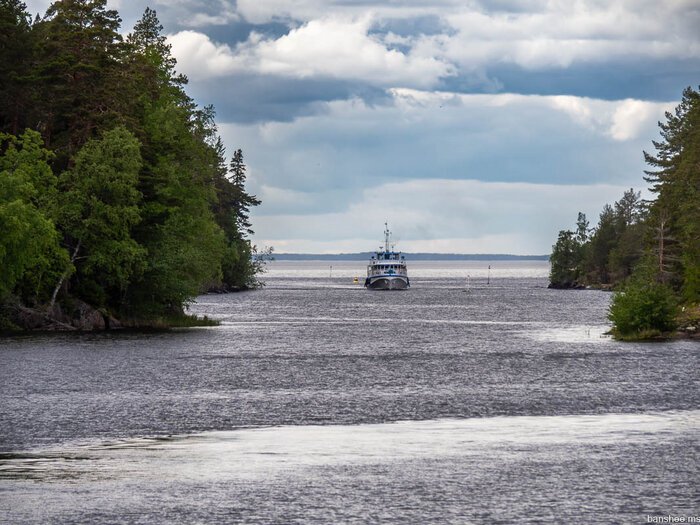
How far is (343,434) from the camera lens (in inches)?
992

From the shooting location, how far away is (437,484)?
18500mm

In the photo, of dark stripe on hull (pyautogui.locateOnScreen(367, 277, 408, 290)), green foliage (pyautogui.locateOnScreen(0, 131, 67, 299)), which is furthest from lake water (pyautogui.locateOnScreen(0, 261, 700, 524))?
dark stripe on hull (pyautogui.locateOnScreen(367, 277, 408, 290))

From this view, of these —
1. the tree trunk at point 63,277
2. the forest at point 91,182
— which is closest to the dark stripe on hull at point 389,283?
the forest at point 91,182

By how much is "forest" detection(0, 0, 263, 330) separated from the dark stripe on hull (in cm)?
11684

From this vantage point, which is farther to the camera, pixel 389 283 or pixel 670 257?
pixel 389 283

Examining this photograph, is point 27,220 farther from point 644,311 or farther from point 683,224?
point 683,224

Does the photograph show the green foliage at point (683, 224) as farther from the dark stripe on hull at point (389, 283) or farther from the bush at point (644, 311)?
the dark stripe on hull at point (389, 283)

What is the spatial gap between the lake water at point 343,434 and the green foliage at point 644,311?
7.01m

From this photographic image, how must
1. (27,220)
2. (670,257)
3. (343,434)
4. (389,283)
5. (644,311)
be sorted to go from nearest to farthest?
1. (343,434)
2. (27,220)
3. (644,311)
4. (670,257)
5. (389,283)

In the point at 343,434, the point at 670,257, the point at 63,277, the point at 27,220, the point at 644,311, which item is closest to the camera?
the point at 343,434

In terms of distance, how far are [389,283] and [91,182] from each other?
452ft

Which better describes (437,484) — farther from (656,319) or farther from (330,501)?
(656,319)

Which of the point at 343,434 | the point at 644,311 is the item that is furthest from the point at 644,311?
the point at 343,434

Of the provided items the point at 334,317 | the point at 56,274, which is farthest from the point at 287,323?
the point at 56,274
